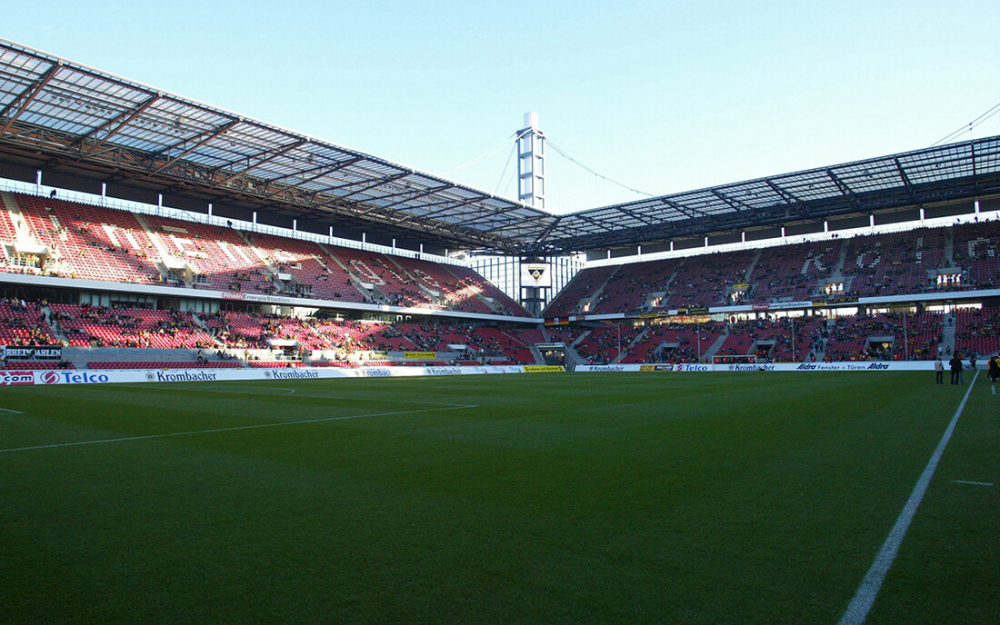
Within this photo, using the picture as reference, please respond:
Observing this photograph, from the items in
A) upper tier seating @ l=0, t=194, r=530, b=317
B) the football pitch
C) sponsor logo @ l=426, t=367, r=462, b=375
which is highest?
upper tier seating @ l=0, t=194, r=530, b=317

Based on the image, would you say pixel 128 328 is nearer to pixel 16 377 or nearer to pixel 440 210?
pixel 16 377

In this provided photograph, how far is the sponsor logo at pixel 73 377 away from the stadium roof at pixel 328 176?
→ 14.8 metres

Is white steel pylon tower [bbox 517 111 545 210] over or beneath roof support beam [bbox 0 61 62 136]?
over

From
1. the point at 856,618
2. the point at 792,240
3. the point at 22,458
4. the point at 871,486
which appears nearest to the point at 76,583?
the point at 856,618

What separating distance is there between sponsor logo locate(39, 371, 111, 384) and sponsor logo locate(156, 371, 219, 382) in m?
2.83

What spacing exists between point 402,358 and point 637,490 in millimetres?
51692

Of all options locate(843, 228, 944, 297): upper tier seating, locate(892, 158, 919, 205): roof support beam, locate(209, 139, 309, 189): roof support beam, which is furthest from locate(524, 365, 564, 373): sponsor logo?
locate(892, 158, 919, 205): roof support beam

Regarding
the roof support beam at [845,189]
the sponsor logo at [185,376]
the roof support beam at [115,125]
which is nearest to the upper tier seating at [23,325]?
the sponsor logo at [185,376]

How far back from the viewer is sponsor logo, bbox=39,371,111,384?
34.1 meters

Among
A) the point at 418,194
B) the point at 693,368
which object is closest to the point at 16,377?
the point at 418,194

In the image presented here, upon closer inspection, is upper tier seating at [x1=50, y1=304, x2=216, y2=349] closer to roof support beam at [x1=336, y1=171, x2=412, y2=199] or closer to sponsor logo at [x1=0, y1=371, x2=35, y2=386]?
sponsor logo at [x1=0, y1=371, x2=35, y2=386]

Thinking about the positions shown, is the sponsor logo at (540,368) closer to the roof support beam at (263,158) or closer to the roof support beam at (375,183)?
the roof support beam at (375,183)

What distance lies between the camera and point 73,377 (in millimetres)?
34750

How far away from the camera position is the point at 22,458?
30.9 feet
